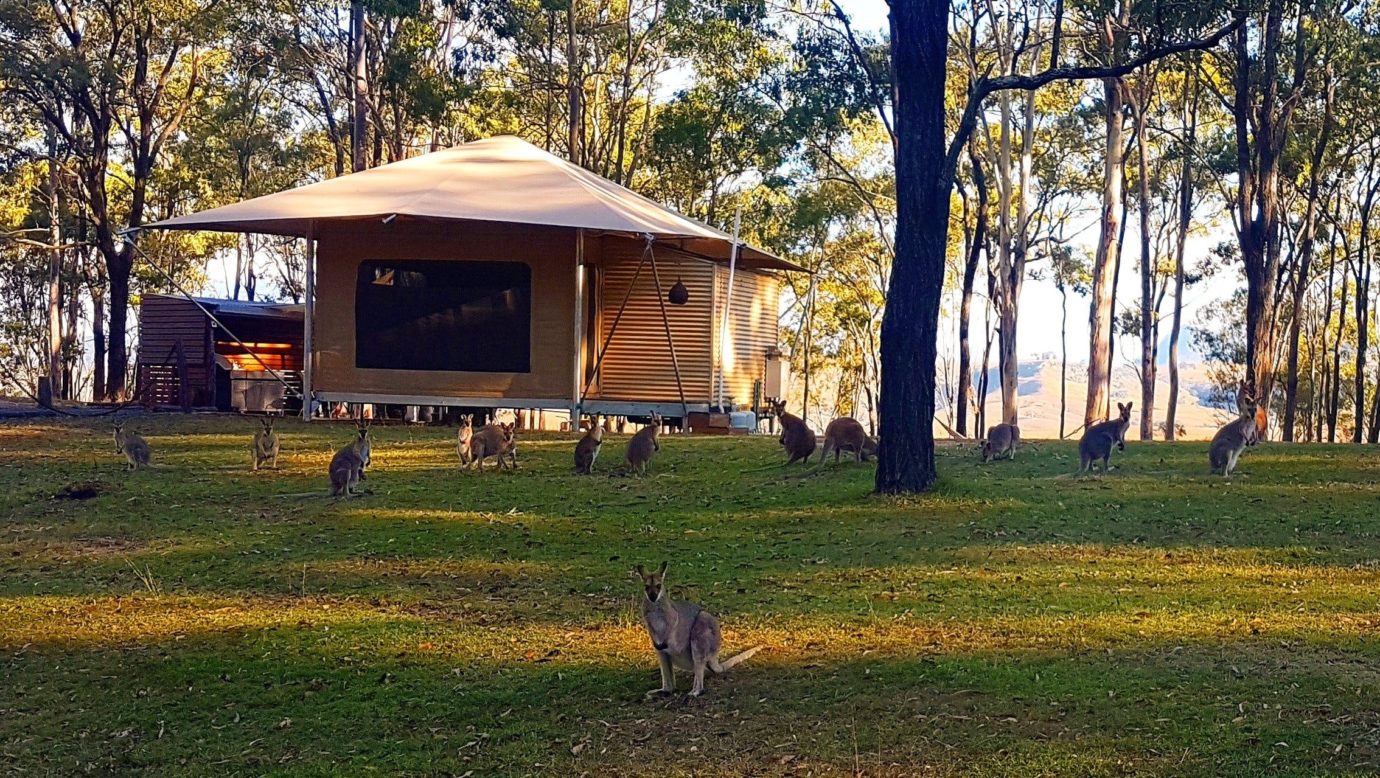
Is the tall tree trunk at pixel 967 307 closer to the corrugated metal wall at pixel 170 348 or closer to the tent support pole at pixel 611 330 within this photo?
the tent support pole at pixel 611 330

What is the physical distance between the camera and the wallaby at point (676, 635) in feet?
22.9

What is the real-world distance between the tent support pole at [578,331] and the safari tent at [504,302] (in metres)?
0.04

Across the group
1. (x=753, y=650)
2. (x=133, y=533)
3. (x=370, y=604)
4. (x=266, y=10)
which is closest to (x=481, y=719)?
Answer: (x=753, y=650)

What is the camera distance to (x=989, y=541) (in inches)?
452

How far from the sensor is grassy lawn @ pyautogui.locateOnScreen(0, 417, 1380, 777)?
22.2 ft

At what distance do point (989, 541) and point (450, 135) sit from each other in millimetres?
36707

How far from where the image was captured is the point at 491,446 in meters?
16.6

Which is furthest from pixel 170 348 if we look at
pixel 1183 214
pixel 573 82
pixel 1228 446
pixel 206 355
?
pixel 1183 214

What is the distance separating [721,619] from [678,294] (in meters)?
16.3

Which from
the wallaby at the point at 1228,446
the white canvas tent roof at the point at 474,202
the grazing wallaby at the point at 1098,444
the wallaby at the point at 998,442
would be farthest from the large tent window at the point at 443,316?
the wallaby at the point at 1228,446

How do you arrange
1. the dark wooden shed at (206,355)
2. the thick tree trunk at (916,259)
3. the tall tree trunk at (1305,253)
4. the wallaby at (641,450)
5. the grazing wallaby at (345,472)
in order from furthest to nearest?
→ the tall tree trunk at (1305,253), the dark wooden shed at (206,355), the wallaby at (641,450), the grazing wallaby at (345,472), the thick tree trunk at (916,259)

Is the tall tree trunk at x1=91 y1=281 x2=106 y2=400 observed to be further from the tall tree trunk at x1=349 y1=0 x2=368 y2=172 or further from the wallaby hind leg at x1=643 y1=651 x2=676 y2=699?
the wallaby hind leg at x1=643 y1=651 x2=676 y2=699

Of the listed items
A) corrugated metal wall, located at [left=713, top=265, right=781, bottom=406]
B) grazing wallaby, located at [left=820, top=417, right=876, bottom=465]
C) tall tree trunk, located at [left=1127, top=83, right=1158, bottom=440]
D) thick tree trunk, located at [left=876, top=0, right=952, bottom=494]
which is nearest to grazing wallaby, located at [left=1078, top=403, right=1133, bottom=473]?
thick tree trunk, located at [left=876, top=0, right=952, bottom=494]

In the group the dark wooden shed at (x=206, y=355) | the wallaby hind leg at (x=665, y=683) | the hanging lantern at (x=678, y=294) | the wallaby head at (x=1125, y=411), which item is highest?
the hanging lantern at (x=678, y=294)
